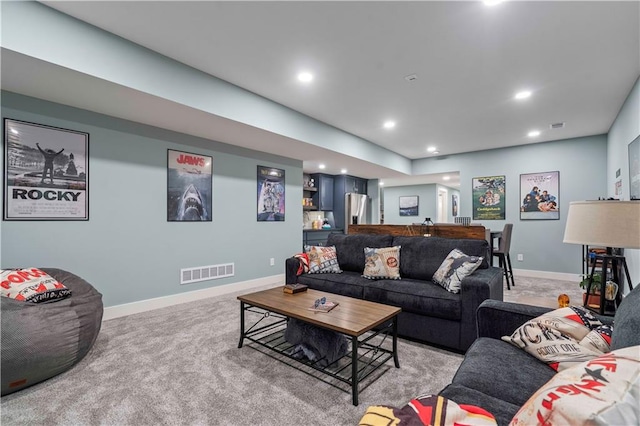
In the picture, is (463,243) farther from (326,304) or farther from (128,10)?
(128,10)

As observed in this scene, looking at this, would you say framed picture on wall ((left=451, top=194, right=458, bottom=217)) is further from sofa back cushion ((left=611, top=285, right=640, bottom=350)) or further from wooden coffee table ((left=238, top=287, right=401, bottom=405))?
sofa back cushion ((left=611, top=285, right=640, bottom=350))

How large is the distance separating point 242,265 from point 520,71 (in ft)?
14.0

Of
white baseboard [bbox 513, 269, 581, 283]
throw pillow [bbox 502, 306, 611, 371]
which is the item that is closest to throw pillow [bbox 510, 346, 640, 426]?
throw pillow [bbox 502, 306, 611, 371]

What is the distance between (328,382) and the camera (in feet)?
6.61

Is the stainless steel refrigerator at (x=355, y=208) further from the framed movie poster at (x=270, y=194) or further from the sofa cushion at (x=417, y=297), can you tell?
the sofa cushion at (x=417, y=297)

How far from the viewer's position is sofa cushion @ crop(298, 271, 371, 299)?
117 inches

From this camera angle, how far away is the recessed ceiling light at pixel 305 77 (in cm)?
309

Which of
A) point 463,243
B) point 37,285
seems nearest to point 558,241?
point 463,243

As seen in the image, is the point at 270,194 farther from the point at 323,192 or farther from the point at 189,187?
the point at 323,192

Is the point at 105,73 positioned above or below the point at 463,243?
above

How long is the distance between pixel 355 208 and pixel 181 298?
4.95m

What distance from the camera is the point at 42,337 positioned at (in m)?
1.95

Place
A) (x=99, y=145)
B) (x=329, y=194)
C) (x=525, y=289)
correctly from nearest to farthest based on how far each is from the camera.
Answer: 1. (x=99, y=145)
2. (x=525, y=289)
3. (x=329, y=194)

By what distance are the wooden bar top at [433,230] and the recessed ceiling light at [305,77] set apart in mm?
2018
